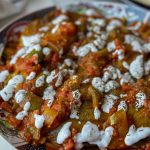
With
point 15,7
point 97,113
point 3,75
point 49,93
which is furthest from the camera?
point 15,7

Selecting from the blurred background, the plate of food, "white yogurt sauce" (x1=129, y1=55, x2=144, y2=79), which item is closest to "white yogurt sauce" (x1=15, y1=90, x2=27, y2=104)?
the plate of food

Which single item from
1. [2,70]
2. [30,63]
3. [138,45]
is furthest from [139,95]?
[2,70]

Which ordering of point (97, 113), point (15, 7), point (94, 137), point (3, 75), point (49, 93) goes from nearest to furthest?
point (94, 137) < point (97, 113) < point (49, 93) < point (3, 75) < point (15, 7)

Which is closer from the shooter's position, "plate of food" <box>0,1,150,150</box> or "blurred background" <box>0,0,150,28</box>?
"plate of food" <box>0,1,150,150</box>

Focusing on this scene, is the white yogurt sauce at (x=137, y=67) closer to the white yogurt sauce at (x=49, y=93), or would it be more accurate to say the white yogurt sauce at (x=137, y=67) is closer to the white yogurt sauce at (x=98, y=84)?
the white yogurt sauce at (x=98, y=84)

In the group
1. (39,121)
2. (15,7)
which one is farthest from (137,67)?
(15,7)

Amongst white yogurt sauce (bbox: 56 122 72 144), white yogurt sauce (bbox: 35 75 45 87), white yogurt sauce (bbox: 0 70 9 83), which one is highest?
white yogurt sauce (bbox: 0 70 9 83)

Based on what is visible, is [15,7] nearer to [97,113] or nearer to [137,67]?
[137,67]

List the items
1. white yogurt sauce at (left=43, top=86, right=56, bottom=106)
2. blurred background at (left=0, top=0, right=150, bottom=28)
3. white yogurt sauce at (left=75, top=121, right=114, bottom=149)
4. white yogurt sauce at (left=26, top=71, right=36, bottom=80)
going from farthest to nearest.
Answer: blurred background at (left=0, top=0, right=150, bottom=28) < white yogurt sauce at (left=26, top=71, right=36, bottom=80) < white yogurt sauce at (left=43, top=86, right=56, bottom=106) < white yogurt sauce at (left=75, top=121, right=114, bottom=149)

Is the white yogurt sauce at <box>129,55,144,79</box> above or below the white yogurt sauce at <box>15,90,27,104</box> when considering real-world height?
below

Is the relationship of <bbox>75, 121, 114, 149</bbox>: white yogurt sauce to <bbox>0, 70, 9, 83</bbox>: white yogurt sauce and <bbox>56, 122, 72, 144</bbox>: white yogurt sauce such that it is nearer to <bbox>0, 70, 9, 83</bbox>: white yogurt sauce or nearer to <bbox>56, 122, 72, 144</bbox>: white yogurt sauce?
<bbox>56, 122, 72, 144</bbox>: white yogurt sauce
